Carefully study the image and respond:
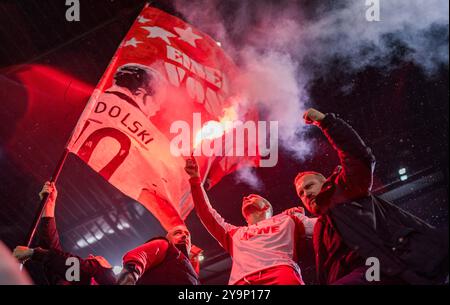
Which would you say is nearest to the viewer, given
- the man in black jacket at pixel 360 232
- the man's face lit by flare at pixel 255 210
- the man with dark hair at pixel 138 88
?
the man in black jacket at pixel 360 232

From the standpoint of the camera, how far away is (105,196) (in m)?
7.91

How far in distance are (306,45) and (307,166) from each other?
1.52m

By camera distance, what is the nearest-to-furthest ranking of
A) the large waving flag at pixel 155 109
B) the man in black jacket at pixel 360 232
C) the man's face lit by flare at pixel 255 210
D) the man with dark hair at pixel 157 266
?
the man in black jacket at pixel 360 232 → the man with dark hair at pixel 157 266 → the man's face lit by flare at pixel 255 210 → the large waving flag at pixel 155 109

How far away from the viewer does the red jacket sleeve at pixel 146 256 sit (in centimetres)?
392

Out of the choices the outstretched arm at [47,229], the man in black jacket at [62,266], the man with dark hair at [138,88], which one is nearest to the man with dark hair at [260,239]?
the man with dark hair at [138,88]

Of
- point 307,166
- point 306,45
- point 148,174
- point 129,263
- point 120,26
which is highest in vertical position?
point 120,26

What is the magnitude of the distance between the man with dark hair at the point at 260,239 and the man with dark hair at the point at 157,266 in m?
0.40

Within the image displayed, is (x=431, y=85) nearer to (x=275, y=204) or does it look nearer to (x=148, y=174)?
(x=275, y=204)

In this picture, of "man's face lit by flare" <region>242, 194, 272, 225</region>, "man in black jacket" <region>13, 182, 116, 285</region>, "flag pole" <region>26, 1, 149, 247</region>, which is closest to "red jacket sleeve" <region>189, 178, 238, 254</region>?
"man's face lit by flare" <region>242, 194, 272, 225</region>

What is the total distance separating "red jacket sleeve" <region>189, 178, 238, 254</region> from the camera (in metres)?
4.41

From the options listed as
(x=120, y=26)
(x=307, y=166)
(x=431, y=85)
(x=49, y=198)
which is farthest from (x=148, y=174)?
(x=431, y=85)

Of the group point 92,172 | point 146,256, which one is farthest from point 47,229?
point 92,172

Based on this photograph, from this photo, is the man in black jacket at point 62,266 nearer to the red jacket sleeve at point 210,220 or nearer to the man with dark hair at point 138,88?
the red jacket sleeve at point 210,220

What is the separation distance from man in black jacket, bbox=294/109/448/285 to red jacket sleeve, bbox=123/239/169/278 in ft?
4.46
